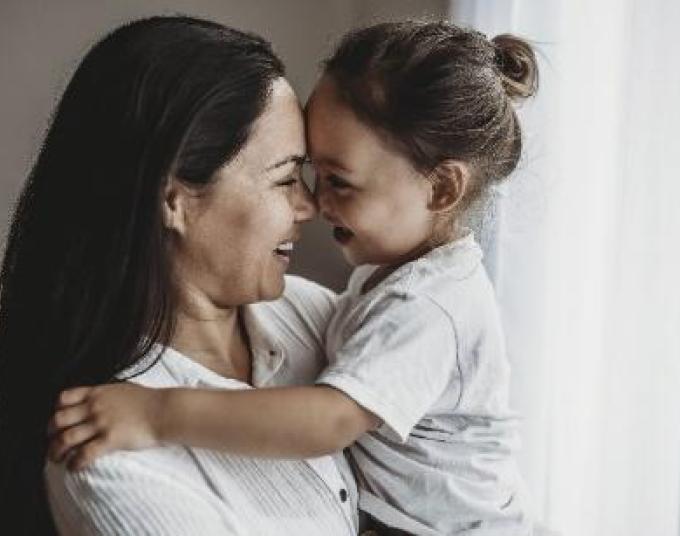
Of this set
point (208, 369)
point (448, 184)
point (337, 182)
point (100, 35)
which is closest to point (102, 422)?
point (208, 369)

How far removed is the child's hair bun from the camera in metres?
1.38

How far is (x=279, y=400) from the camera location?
1147 millimetres

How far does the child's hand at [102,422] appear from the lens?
3.54ft

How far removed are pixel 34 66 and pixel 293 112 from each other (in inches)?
54.4

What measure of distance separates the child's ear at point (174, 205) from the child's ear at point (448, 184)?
1.12 ft

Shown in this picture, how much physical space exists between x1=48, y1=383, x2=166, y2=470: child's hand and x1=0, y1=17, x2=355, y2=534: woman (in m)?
0.02

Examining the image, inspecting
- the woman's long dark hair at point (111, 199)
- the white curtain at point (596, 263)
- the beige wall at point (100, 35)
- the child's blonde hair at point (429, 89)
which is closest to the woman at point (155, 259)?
the woman's long dark hair at point (111, 199)

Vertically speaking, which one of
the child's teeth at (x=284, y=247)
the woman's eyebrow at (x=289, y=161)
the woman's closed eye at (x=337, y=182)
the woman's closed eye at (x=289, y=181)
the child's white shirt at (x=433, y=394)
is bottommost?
the child's white shirt at (x=433, y=394)

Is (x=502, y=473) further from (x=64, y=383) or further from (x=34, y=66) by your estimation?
(x=34, y=66)

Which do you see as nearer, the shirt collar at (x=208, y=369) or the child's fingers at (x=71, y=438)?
the child's fingers at (x=71, y=438)

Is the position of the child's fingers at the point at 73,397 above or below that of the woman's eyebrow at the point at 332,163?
below

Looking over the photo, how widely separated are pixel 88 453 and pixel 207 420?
134 millimetres

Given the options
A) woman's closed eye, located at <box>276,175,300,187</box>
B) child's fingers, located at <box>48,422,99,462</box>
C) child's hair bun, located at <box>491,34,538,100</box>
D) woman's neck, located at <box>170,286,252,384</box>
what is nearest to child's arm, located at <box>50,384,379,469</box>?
child's fingers, located at <box>48,422,99,462</box>

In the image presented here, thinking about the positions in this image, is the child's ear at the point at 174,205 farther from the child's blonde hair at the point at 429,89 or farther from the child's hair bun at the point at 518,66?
the child's hair bun at the point at 518,66
